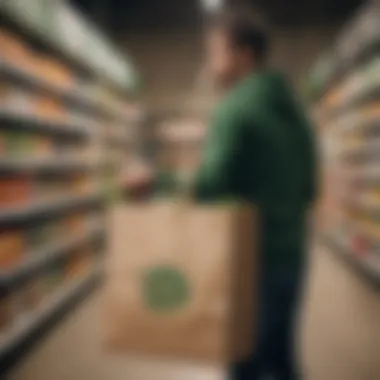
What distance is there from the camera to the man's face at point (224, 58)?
71.8 inches

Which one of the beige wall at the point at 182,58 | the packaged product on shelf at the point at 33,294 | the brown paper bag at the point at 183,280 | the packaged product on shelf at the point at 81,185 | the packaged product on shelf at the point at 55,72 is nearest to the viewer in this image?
the brown paper bag at the point at 183,280

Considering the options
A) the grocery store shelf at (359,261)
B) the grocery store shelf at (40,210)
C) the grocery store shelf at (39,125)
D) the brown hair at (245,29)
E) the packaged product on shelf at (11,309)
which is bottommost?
the grocery store shelf at (359,261)

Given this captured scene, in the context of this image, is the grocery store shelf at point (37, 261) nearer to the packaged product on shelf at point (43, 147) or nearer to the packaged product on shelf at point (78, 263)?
the packaged product on shelf at point (78, 263)

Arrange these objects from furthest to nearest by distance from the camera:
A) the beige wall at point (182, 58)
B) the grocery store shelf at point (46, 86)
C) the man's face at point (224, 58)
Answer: the beige wall at point (182, 58) → the grocery store shelf at point (46, 86) → the man's face at point (224, 58)

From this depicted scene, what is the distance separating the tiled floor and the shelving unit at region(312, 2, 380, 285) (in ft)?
3.06

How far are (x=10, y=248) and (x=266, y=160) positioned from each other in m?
2.61

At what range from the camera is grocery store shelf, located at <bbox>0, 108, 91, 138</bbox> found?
3.96 metres

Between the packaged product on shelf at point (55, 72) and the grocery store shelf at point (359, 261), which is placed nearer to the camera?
the packaged product on shelf at point (55, 72)

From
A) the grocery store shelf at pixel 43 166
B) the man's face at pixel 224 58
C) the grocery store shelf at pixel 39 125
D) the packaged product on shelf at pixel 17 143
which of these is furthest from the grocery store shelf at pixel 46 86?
the man's face at pixel 224 58

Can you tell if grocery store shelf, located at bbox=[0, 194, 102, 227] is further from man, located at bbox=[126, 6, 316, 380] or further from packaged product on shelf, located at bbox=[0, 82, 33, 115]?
man, located at bbox=[126, 6, 316, 380]

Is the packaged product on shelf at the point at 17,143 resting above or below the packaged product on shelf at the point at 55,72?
below

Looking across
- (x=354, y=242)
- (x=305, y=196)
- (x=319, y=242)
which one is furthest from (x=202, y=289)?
(x=319, y=242)

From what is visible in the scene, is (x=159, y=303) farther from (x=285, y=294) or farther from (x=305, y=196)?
(x=305, y=196)

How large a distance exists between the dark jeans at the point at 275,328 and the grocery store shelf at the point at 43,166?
230 centimetres
